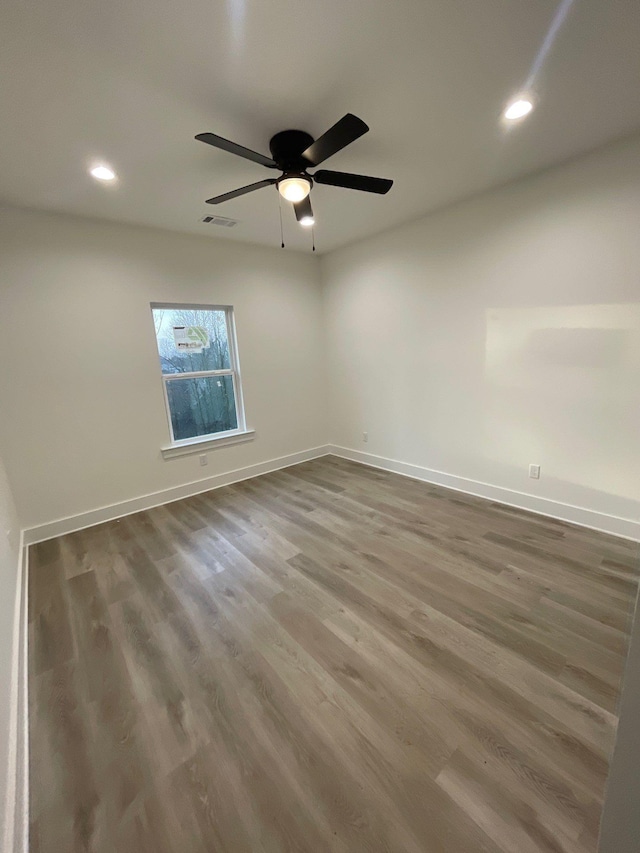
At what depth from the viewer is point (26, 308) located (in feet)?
9.26

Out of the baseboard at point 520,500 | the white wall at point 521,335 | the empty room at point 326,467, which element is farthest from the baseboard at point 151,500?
the white wall at point 521,335

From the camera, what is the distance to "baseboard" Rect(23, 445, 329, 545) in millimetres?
3049

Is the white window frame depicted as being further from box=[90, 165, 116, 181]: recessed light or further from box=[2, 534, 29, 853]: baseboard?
box=[2, 534, 29, 853]: baseboard

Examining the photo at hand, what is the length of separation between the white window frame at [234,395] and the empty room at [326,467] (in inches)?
1.5

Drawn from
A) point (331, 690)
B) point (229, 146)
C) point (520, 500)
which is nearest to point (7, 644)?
point (331, 690)

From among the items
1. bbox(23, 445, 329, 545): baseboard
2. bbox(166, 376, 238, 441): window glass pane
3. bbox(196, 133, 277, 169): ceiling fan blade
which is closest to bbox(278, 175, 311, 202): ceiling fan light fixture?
bbox(196, 133, 277, 169): ceiling fan blade

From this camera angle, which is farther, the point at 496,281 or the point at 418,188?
the point at 496,281

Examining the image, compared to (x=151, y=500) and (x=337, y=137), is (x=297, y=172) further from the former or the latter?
(x=151, y=500)

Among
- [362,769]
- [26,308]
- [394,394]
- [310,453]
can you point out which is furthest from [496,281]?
[26,308]

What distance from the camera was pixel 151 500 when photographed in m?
3.57

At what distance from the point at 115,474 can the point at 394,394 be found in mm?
3001

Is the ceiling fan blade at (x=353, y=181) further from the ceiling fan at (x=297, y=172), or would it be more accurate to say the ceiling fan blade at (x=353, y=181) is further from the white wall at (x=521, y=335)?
the white wall at (x=521, y=335)

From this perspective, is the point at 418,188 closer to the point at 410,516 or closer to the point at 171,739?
the point at 410,516

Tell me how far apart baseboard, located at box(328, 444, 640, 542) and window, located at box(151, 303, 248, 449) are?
6.02ft
